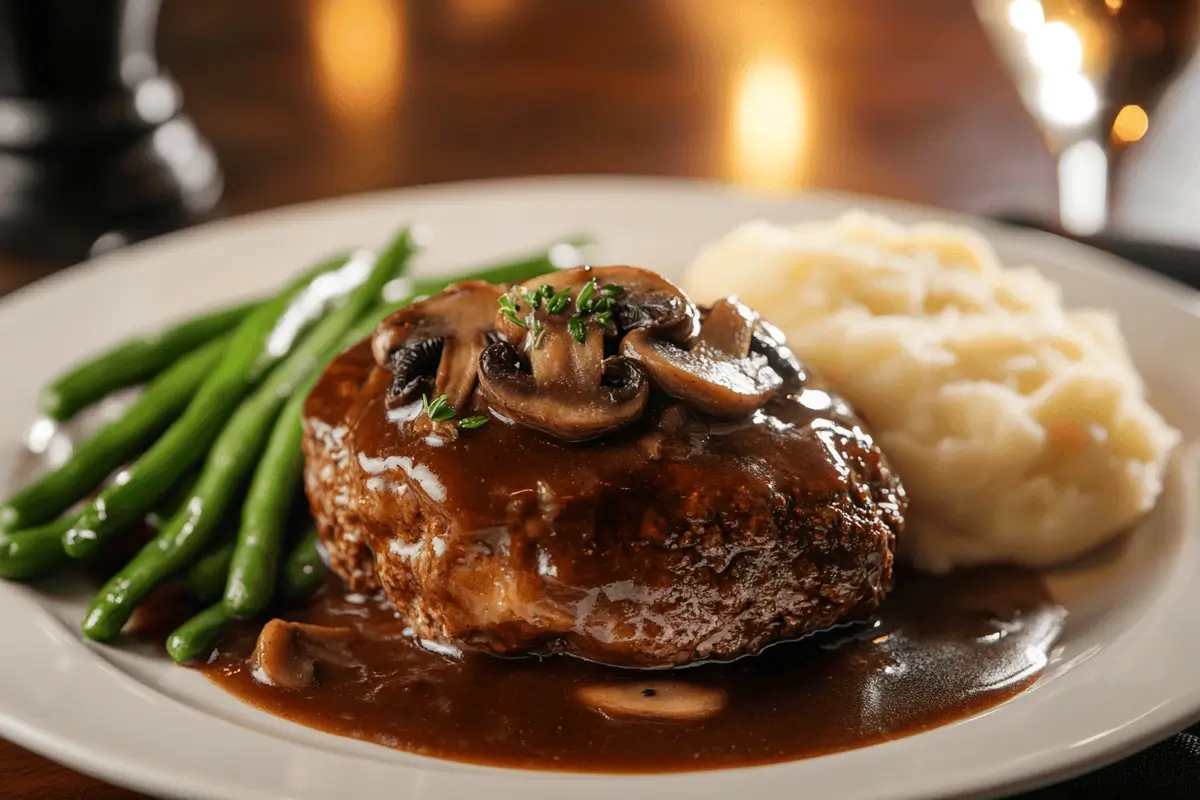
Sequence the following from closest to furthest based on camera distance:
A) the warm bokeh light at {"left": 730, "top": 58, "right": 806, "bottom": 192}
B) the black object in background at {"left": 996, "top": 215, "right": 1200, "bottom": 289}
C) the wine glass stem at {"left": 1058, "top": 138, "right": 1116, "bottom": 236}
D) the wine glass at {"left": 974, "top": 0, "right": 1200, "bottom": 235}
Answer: the wine glass at {"left": 974, "top": 0, "right": 1200, "bottom": 235}
the wine glass stem at {"left": 1058, "top": 138, "right": 1116, "bottom": 236}
the black object in background at {"left": 996, "top": 215, "right": 1200, "bottom": 289}
the warm bokeh light at {"left": 730, "top": 58, "right": 806, "bottom": 192}

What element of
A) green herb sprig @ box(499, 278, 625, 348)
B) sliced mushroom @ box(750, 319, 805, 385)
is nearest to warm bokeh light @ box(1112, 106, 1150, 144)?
sliced mushroom @ box(750, 319, 805, 385)

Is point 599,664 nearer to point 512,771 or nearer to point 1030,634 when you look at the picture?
point 512,771

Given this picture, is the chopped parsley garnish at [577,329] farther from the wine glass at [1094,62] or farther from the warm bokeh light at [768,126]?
the warm bokeh light at [768,126]

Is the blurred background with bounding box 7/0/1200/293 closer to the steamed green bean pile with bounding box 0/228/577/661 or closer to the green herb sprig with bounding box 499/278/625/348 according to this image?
the steamed green bean pile with bounding box 0/228/577/661

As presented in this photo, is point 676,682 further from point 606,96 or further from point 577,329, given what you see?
point 606,96

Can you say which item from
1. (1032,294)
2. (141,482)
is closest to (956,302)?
(1032,294)

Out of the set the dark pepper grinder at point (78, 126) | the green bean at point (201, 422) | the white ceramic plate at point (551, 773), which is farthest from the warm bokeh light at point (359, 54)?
the green bean at point (201, 422)
